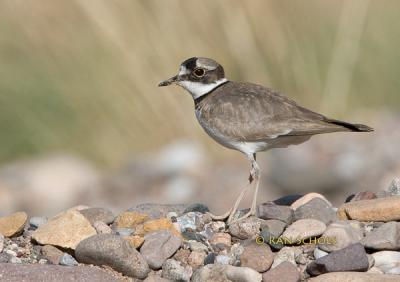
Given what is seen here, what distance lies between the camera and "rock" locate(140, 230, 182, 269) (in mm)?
4570

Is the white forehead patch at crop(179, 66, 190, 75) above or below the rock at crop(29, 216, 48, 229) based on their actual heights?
above

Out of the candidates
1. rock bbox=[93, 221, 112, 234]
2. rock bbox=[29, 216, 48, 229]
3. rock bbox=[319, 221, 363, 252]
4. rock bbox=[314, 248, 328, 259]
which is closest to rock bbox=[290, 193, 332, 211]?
rock bbox=[319, 221, 363, 252]

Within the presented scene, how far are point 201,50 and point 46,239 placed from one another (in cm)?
519

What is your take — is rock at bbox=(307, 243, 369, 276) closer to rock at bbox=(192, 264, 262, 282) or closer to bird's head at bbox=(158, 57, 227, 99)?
rock at bbox=(192, 264, 262, 282)

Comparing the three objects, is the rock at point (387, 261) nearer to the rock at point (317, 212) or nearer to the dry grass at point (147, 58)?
the rock at point (317, 212)

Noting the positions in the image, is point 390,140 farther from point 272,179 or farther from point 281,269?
point 281,269

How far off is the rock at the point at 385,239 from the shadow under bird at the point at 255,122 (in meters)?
0.82

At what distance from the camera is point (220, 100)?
5.86 metres

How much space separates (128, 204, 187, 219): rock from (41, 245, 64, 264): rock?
789 mm

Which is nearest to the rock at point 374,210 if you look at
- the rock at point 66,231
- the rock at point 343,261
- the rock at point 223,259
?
the rock at point 343,261

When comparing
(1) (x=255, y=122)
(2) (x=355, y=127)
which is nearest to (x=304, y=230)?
(2) (x=355, y=127)

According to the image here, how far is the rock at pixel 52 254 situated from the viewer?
4.67 meters

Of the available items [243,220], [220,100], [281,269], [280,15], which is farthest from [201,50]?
[281,269]

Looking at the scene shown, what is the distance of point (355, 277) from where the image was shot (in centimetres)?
425
